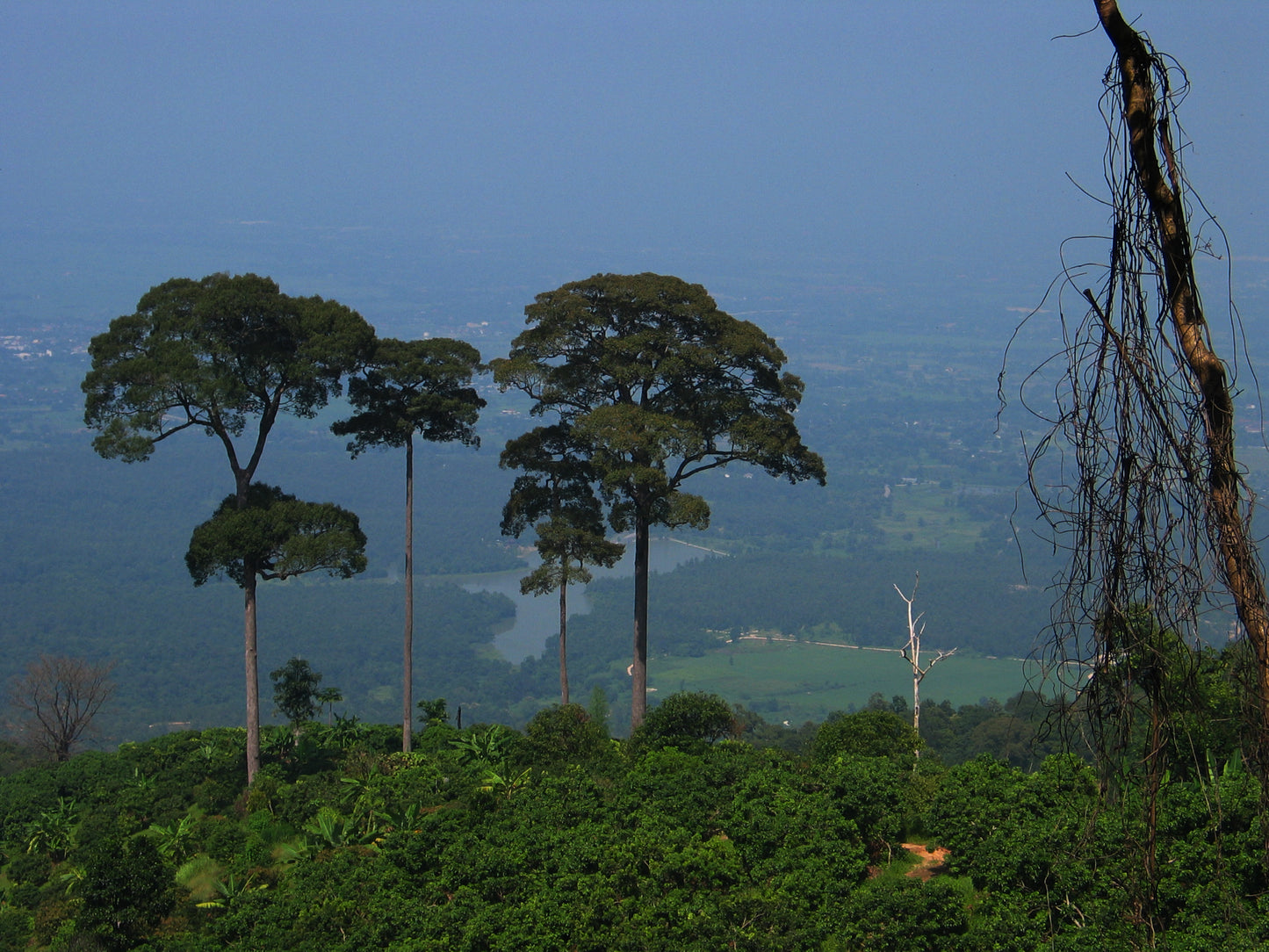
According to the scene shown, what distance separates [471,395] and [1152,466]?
1530cm

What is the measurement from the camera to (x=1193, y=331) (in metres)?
2.96

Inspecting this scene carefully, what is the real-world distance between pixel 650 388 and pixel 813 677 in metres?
58.4

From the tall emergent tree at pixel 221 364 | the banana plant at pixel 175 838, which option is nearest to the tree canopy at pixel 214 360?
the tall emergent tree at pixel 221 364

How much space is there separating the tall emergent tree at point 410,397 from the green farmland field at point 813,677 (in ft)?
155

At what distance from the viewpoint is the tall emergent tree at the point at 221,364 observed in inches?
613

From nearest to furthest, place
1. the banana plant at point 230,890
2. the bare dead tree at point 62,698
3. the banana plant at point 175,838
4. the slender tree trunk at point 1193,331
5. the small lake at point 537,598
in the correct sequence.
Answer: the slender tree trunk at point 1193,331 < the banana plant at point 230,890 < the banana plant at point 175,838 < the bare dead tree at point 62,698 < the small lake at point 537,598

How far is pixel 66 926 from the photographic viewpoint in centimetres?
1127

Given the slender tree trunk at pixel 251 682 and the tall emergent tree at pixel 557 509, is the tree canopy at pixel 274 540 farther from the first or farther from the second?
the tall emergent tree at pixel 557 509

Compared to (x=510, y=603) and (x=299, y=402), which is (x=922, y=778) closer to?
(x=299, y=402)

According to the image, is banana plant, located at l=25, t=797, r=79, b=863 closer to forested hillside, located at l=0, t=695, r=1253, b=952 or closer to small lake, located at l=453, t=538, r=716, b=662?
forested hillside, located at l=0, t=695, r=1253, b=952

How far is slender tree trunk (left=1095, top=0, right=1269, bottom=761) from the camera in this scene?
9.73 feet

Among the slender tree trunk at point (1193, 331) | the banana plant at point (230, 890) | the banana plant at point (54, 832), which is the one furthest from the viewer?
the banana plant at point (54, 832)

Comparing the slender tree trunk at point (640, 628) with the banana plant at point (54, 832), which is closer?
the banana plant at point (54, 832)

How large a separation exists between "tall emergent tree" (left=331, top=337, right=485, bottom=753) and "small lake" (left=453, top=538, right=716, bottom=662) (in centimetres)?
5576
